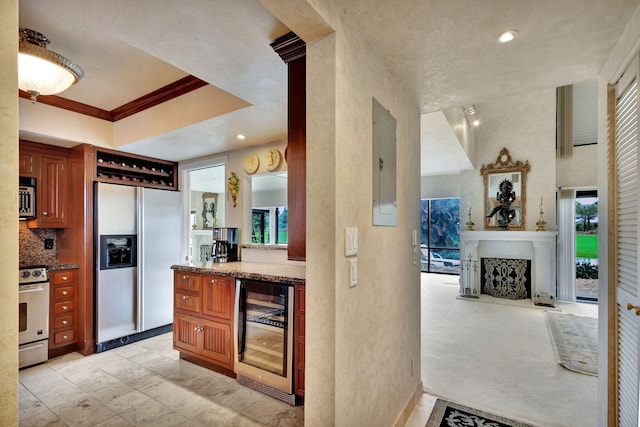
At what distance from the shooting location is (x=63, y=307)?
3.25m

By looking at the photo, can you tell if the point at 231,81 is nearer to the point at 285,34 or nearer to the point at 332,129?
the point at 285,34

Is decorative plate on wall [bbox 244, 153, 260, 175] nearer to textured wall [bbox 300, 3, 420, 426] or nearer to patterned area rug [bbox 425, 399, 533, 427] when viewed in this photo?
textured wall [bbox 300, 3, 420, 426]

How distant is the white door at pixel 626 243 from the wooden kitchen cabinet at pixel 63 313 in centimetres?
447

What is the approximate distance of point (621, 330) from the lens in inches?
61.4

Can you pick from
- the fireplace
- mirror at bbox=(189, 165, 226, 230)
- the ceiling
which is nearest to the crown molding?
the ceiling

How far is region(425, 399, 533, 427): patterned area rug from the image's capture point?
2.04 metres

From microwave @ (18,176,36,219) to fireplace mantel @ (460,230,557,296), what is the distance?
22.0 feet

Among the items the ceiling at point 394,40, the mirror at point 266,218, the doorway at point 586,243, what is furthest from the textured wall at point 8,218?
the doorway at point 586,243

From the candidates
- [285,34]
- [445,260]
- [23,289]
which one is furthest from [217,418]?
[445,260]

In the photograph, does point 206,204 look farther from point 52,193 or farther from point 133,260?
point 52,193

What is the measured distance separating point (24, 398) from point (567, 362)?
4.78 meters

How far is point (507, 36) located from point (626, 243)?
3.74 ft

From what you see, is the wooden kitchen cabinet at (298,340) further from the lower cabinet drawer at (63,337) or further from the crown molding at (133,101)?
the lower cabinet drawer at (63,337)

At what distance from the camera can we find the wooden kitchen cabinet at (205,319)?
269 cm
